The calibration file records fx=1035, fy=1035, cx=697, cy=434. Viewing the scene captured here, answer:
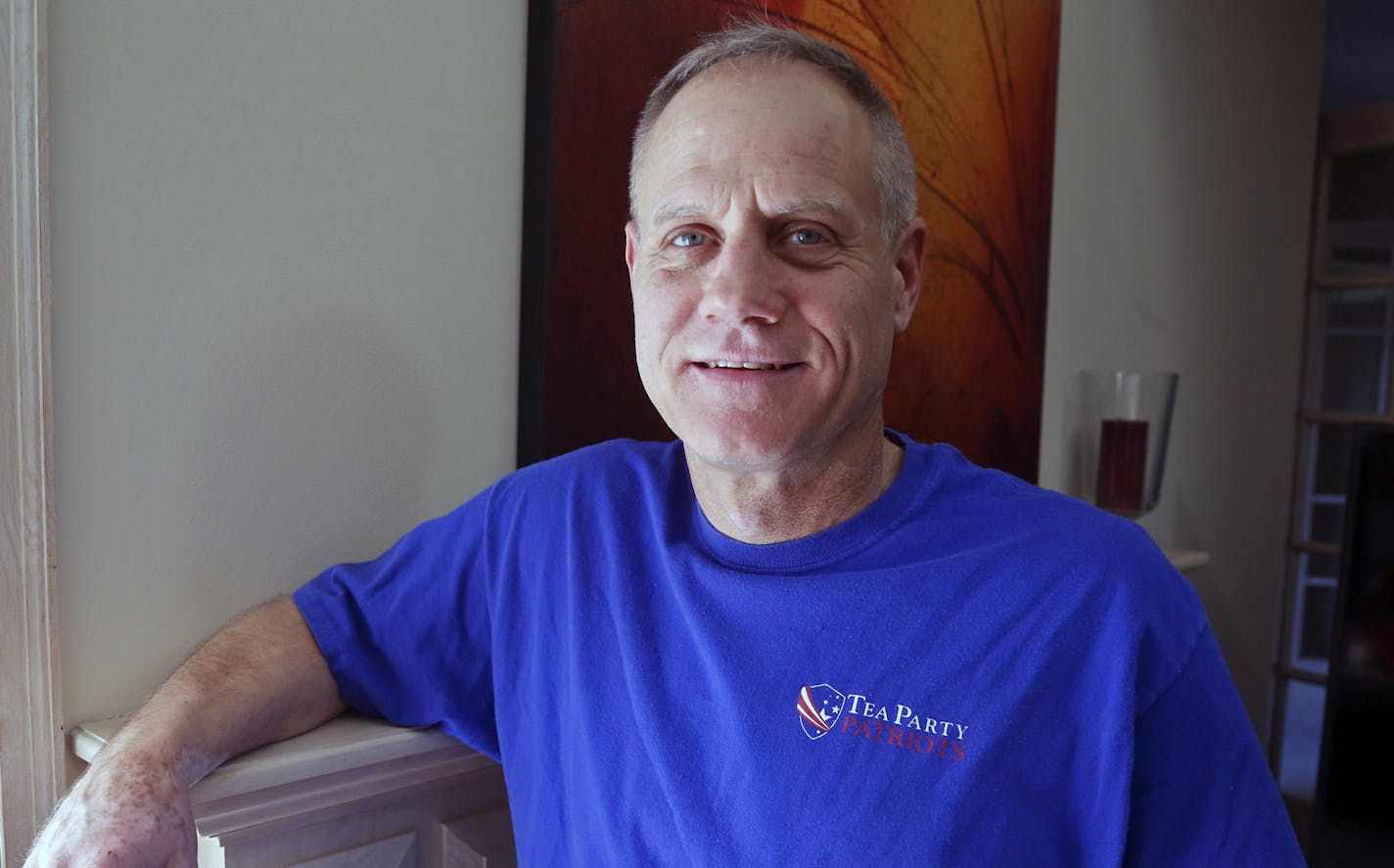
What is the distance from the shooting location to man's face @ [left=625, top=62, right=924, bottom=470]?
41.1 inches

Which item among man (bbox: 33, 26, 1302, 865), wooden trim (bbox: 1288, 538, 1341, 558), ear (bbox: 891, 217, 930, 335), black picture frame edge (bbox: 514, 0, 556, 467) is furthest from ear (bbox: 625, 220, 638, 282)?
wooden trim (bbox: 1288, 538, 1341, 558)

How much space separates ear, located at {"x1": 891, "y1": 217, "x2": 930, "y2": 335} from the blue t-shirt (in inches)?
6.3

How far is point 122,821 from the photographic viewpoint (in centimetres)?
85

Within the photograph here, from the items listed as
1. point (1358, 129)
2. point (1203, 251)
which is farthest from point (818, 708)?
point (1358, 129)

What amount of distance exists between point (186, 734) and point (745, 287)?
67 centimetres

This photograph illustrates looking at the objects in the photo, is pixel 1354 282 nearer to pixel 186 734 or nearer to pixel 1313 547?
pixel 1313 547

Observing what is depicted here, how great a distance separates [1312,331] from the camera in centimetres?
354

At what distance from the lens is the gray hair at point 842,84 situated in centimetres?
109

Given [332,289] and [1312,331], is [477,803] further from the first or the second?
[1312,331]

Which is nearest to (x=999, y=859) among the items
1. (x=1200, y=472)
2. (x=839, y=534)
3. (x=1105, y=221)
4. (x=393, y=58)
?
(x=839, y=534)

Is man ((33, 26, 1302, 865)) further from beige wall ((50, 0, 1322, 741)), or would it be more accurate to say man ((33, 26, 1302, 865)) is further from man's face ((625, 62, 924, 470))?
beige wall ((50, 0, 1322, 741))

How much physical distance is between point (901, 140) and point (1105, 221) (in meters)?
1.47

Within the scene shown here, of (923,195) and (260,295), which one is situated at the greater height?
(923,195)

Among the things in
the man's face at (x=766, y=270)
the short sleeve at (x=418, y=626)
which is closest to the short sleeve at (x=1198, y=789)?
the man's face at (x=766, y=270)
